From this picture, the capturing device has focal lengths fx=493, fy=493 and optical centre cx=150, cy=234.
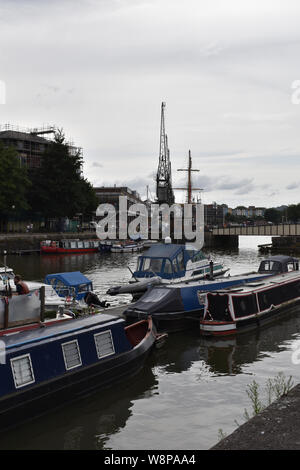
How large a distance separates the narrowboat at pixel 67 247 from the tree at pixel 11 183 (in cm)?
1036

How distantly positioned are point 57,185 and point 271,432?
9550 centimetres

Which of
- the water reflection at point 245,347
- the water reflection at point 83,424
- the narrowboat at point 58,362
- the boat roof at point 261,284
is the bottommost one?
the water reflection at point 83,424

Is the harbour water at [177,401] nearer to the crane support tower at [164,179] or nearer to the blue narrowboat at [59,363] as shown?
the blue narrowboat at [59,363]

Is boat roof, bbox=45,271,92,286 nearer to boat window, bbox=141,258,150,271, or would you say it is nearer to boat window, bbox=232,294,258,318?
boat window, bbox=141,258,150,271

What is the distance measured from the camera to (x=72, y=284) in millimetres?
31672

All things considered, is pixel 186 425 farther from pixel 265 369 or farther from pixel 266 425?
pixel 265 369

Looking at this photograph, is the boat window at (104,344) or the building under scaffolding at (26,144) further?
the building under scaffolding at (26,144)

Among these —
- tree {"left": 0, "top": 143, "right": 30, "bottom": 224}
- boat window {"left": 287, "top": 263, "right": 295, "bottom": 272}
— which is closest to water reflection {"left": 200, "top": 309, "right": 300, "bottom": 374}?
boat window {"left": 287, "top": 263, "right": 295, "bottom": 272}

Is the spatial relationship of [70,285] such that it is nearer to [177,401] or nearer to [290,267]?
[177,401]

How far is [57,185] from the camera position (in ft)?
335

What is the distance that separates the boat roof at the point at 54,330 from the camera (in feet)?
51.3

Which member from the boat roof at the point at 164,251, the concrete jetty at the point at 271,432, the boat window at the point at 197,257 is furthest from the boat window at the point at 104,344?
the boat window at the point at 197,257

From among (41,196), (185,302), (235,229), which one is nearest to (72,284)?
(185,302)

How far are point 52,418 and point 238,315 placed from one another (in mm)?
13349
